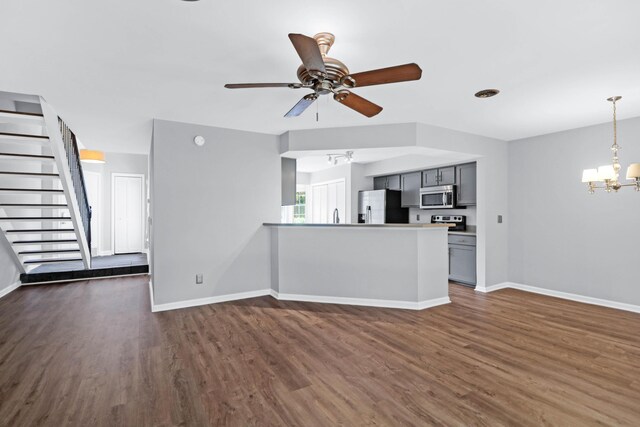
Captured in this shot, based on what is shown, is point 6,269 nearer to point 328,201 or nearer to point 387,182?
point 328,201

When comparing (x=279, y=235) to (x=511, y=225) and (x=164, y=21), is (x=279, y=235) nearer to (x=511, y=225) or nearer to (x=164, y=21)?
(x=164, y=21)

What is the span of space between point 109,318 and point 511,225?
587cm

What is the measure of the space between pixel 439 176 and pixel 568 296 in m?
2.64

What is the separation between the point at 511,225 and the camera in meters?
5.32

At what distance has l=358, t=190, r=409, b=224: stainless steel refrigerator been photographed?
652cm

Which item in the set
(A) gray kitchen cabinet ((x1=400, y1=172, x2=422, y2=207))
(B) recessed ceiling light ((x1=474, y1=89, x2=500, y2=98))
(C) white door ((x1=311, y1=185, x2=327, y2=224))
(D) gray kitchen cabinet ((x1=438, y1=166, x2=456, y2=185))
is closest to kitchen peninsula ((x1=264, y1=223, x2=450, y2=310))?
(B) recessed ceiling light ((x1=474, y1=89, x2=500, y2=98))

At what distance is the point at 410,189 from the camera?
6.52 metres

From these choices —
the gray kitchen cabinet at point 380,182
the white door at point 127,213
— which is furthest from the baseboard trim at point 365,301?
the white door at point 127,213

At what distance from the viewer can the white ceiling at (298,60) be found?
6.35 ft

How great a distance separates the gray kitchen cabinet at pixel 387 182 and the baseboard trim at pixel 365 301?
3038mm

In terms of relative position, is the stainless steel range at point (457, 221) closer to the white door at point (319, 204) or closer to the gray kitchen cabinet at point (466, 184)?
the gray kitchen cabinet at point (466, 184)

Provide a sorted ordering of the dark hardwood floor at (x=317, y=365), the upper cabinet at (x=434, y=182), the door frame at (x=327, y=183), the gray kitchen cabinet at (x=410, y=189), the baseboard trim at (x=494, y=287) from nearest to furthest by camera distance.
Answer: the dark hardwood floor at (x=317, y=365) → the baseboard trim at (x=494, y=287) → the upper cabinet at (x=434, y=182) → the gray kitchen cabinet at (x=410, y=189) → the door frame at (x=327, y=183)

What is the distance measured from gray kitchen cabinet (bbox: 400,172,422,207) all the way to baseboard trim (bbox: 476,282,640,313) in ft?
6.59

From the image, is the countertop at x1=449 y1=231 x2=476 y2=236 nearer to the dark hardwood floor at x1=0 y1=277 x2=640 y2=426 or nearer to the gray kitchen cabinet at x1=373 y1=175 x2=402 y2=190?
the dark hardwood floor at x1=0 y1=277 x2=640 y2=426
